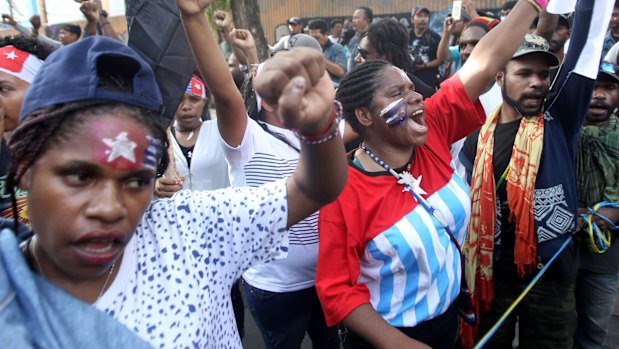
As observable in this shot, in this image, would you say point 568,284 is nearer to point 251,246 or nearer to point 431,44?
point 251,246

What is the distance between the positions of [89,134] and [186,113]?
2.25 m

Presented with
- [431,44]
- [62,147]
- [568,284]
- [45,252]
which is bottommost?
[568,284]

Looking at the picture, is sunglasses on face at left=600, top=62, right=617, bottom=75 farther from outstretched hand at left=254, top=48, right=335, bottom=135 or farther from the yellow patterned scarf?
outstretched hand at left=254, top=48, right=335, bottom=135

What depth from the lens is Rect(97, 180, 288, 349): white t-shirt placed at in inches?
42.7

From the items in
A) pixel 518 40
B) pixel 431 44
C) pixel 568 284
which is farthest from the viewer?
pixel 431 44

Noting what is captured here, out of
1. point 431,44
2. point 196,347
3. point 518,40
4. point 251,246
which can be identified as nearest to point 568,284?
point 518,40

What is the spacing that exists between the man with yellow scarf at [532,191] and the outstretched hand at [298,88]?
1.73 meters

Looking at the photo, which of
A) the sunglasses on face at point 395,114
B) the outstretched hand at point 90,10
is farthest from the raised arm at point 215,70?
the outstretched hand at point 90,10

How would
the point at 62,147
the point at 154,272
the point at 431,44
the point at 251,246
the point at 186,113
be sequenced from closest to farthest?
the point at 62,147 < the point at 154,272 < the point at 251,246 < the point at 186,113 < the point at 431,44

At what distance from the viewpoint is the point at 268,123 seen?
246 centimetres

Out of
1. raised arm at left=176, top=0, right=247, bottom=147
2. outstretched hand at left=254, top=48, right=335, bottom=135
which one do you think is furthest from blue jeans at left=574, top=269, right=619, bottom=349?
outstretched hand at left=254, top=48, right=335, bottom=135

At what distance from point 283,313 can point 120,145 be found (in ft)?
5.04

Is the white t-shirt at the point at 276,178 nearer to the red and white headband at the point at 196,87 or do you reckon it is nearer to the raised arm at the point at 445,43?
the red and white headband at the point at 196,87

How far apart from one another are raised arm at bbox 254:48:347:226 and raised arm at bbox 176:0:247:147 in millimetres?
698
